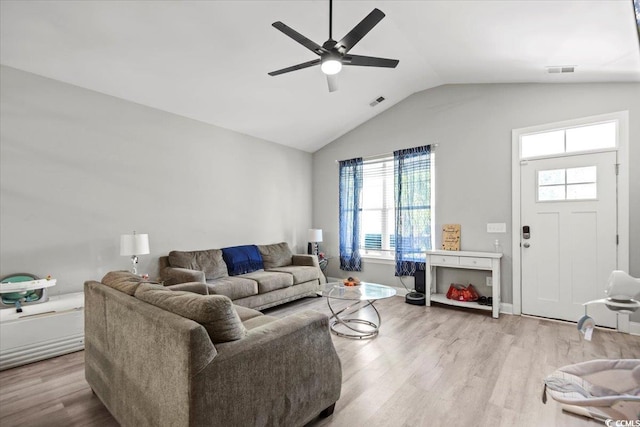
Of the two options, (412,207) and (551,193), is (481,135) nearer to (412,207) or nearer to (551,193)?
(551,193)

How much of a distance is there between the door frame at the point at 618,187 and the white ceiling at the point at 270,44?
472mm

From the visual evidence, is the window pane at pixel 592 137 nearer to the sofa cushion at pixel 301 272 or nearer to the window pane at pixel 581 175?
the window pane at pixel 581 175

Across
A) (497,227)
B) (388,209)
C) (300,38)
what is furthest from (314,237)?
(300,38)

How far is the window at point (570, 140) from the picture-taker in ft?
11.2

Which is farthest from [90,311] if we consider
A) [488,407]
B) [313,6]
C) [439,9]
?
[439,9]

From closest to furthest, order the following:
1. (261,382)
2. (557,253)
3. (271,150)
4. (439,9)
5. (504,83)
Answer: (261,382), (439,9), (557,253), (504,83), (271,150)

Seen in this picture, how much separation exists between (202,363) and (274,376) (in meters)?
0.44

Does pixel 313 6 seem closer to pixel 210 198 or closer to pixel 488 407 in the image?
pixel 210 198

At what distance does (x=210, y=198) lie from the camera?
4.48 m

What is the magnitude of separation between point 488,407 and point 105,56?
447 cm

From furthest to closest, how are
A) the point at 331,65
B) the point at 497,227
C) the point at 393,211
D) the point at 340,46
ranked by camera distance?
1. the point at 393,211
2. the point at 497,227
3. the point at 331,65
4. the point at 340,46

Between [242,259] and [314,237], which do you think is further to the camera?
[314,237]

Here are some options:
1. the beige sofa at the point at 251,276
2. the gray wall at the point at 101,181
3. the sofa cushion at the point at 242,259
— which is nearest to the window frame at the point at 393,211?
the beige sofa at the point at 251,276

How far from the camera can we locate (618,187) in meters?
3.28
